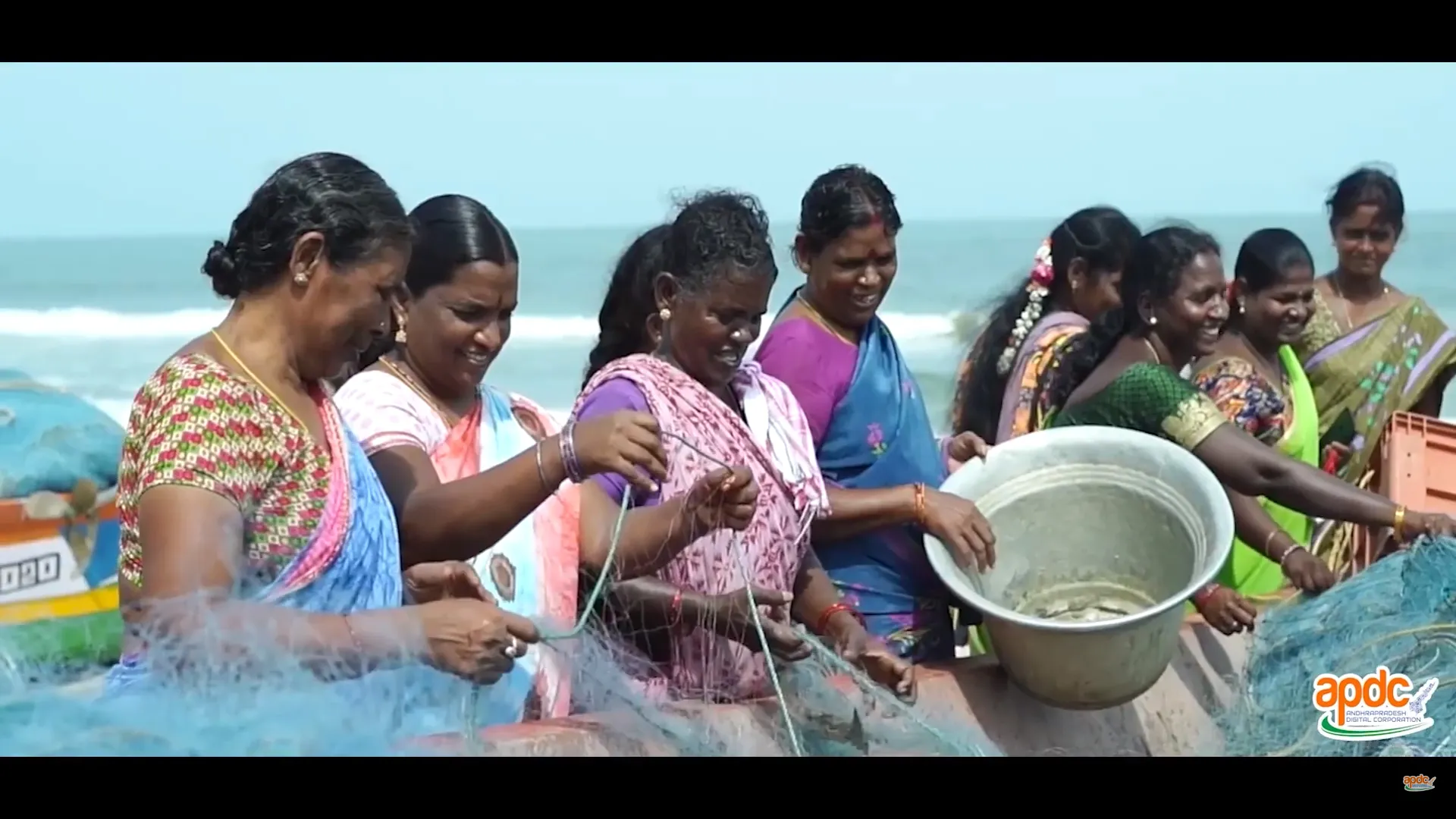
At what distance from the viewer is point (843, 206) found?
11.7 feet

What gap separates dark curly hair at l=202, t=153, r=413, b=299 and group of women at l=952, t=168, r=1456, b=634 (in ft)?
6.51

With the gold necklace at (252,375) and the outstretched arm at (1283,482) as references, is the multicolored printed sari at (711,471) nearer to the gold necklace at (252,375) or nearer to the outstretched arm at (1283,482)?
the gold necklace at (252,375)

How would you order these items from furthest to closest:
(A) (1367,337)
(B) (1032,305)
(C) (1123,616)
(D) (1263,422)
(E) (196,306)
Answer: (E) (196,306) → (A) (1367,337) → (B) (1032,305) → (D) (1263,422) → (C) (1123,616)

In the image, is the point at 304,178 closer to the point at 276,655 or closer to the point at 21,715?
the point at 276,655

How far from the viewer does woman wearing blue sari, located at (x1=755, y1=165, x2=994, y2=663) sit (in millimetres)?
3504

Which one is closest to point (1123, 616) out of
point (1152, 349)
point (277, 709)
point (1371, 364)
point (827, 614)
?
point (827, 614)

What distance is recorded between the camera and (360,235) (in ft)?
7.82

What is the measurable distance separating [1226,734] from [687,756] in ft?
4.46

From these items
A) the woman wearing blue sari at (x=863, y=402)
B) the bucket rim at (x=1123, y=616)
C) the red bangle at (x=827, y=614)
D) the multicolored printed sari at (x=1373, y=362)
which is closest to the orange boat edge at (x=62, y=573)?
the red bangle at (x=827, y=614)

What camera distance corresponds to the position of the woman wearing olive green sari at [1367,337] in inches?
191

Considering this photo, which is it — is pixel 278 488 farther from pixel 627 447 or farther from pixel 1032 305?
pixel 1032 305

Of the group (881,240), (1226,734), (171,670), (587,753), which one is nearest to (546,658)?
(587,753)

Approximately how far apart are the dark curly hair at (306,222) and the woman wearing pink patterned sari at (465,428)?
0.46 metres

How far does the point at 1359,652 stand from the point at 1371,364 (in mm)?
1795
